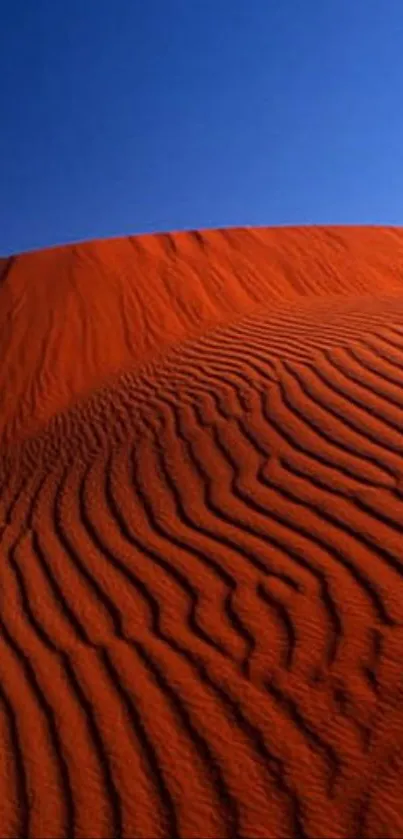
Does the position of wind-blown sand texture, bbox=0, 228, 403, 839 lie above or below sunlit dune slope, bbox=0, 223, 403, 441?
below

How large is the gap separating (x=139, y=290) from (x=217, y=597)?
11.9 m

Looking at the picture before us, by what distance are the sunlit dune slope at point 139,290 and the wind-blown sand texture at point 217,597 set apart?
3.11 meters

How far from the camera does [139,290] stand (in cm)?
1550

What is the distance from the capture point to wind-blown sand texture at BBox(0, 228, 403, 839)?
2902 mm

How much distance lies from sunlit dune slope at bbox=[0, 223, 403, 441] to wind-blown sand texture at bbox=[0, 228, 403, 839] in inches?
122

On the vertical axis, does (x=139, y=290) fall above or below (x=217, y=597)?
above

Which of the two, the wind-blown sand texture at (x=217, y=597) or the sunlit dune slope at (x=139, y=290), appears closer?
the wind-blown sand texture at (x=217, y=597)

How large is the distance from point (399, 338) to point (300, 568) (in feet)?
11.0

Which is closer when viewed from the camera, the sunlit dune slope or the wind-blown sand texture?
the wind-blown sand texture

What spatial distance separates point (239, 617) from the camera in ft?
12.6

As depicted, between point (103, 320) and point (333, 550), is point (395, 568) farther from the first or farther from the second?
point (103, 320)

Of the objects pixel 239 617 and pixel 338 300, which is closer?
pixel 239 617

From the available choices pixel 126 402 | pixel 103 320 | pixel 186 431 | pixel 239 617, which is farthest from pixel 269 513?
pixel 103 320

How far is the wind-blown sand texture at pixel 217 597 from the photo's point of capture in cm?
290
